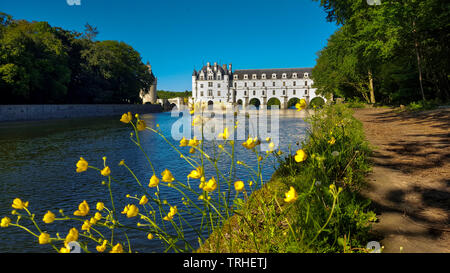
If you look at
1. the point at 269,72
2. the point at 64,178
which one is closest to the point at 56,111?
the point at 64,178

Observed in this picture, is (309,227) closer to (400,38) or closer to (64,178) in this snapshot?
(64,178)

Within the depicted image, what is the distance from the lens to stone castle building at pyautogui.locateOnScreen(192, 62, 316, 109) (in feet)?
303

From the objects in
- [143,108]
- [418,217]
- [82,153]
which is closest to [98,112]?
[143,108]

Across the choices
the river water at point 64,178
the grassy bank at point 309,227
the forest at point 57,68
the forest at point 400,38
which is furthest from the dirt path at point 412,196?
the forest at point 57,68

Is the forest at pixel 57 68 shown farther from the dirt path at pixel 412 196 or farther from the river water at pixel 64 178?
the dirt path at pixel 412 196

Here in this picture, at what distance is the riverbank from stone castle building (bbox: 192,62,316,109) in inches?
1611

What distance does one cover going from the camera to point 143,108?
61.3 m

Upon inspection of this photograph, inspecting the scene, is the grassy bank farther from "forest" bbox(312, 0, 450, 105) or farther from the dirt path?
"forest" bbox(312, 0, 450, 105)

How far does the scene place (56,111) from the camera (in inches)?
1469

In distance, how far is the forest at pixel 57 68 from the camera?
3073 centimetres

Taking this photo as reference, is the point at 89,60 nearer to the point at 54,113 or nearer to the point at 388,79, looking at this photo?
the point at 54,113

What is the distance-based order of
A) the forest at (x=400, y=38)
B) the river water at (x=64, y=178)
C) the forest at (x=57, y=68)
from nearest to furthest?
1. the river water at (x=64, y=178)
2. the forest at (x=400, y=38)
3. the forest at (x=57, y=68)

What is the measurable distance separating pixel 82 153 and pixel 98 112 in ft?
122

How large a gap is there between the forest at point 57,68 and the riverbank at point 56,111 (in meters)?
1.43
